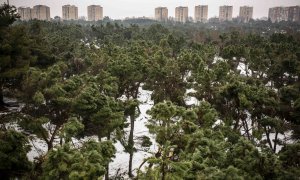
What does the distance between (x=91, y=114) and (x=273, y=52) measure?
34286 millimetres

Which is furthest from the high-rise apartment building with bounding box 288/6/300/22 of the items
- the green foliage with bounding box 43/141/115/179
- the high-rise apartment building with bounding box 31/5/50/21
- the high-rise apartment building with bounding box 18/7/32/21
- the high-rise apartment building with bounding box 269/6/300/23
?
the green foliage with bounding box 43/141/115/179

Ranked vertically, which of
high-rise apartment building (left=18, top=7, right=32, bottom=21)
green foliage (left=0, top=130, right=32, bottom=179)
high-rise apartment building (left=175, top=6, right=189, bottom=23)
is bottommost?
green foliage (left=0, top=130, right=32, bottom=179)

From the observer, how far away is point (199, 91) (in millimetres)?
22484

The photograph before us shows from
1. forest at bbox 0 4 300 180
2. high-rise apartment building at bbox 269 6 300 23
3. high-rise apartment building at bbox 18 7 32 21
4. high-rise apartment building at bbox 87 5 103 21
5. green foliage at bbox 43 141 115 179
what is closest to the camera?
green foliage at bbox 43 141 115 179

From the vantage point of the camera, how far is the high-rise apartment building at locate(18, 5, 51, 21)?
16775 centimetres

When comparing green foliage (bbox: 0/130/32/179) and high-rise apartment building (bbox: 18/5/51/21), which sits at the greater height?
high-rise apartment building (bbox: 18/5/51/21)

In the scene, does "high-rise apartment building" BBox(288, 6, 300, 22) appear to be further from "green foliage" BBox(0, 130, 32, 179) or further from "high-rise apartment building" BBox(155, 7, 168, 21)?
"green foliage" BBox(0, 130, 32, 179)

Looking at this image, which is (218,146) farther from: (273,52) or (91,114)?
(273,52)

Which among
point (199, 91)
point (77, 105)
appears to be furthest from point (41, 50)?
point (77, 105)

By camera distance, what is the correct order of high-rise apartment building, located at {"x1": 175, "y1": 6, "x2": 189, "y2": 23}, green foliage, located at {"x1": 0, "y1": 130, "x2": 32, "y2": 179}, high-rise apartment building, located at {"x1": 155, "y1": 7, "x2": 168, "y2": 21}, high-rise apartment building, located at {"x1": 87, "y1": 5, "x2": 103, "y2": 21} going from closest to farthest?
green foliage, located at {"x1": 0, "y1": 130, "x2": 32, "y2": 179} < high-rise apartment building, located at {"x1": 155, "y1": 7, "x2": 168, "y2": 21} < high-rise apartment building, located at {"x1": 87, "y1": 5, "x2": 103, "y2": 21} < high-rise apartment building, located at {"x1": 175, "y1": 6, "x2": 189, "y2": 23}

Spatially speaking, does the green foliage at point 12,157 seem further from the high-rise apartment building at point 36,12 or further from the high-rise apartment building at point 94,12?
the high-rise apartment building at point 94,12

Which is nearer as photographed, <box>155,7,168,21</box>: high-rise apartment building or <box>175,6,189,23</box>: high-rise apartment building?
<box>155,7,168,21</box>: high-rise apartment building

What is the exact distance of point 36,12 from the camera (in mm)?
169625

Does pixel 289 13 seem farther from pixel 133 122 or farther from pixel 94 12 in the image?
pixel 133 122
